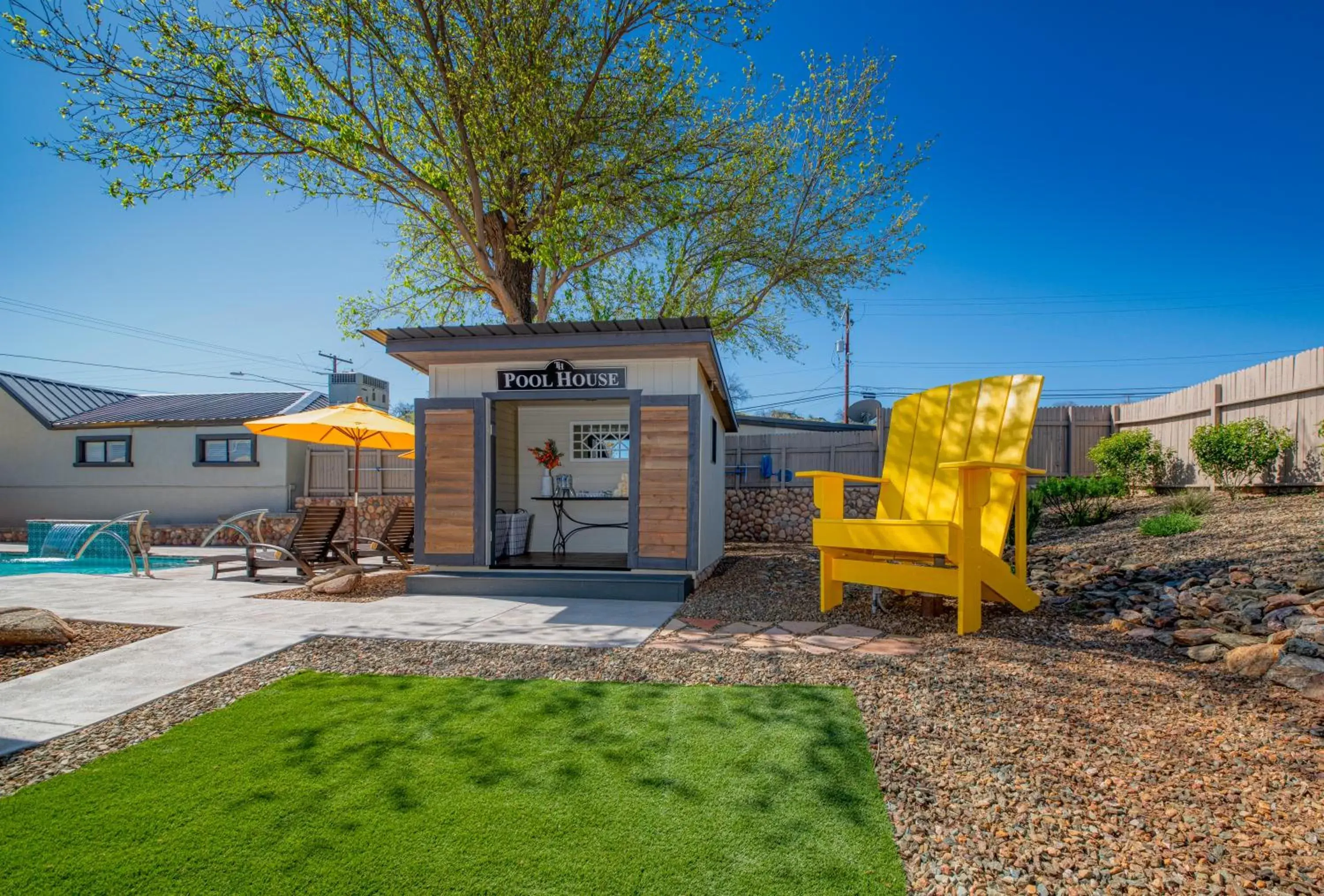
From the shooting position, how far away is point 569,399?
6.17 m

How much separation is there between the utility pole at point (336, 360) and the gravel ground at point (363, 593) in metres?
27.9

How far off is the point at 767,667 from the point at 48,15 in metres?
8.75

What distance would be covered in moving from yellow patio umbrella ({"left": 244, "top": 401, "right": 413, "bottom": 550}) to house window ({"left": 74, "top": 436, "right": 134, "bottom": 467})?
962 centimetres

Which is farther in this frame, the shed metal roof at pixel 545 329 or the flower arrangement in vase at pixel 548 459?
the flower arrangement in vase at pixel 548 459

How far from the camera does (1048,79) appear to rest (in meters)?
7.77

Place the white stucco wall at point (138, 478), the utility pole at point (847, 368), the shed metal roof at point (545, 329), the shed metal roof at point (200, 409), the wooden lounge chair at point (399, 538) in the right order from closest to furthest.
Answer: the shed metal roof at point (545, 329), the wooden lounge chair at point (399, 538), the white stucco wall at point (138, 478), the shed metal roof at point (200, 409), the utility pole at point (847, 368)

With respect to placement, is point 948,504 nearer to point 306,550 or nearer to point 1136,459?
point 1136,459

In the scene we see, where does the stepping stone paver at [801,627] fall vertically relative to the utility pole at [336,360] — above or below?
below

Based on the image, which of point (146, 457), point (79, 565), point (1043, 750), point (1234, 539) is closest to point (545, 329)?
point (1043, 750)

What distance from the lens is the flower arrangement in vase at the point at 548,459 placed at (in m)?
7.77

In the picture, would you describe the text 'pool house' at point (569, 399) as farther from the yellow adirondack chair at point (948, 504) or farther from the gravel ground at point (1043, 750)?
the gravel ground at point (1043, 750)

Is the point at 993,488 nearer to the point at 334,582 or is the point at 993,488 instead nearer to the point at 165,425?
the point at 334,582

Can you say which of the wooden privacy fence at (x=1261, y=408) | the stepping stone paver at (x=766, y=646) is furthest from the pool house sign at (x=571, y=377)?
the wooden privacy fence at (x=1261, y=408)

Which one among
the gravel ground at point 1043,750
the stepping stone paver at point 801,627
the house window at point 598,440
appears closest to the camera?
the gravel ground at point 1043,750
